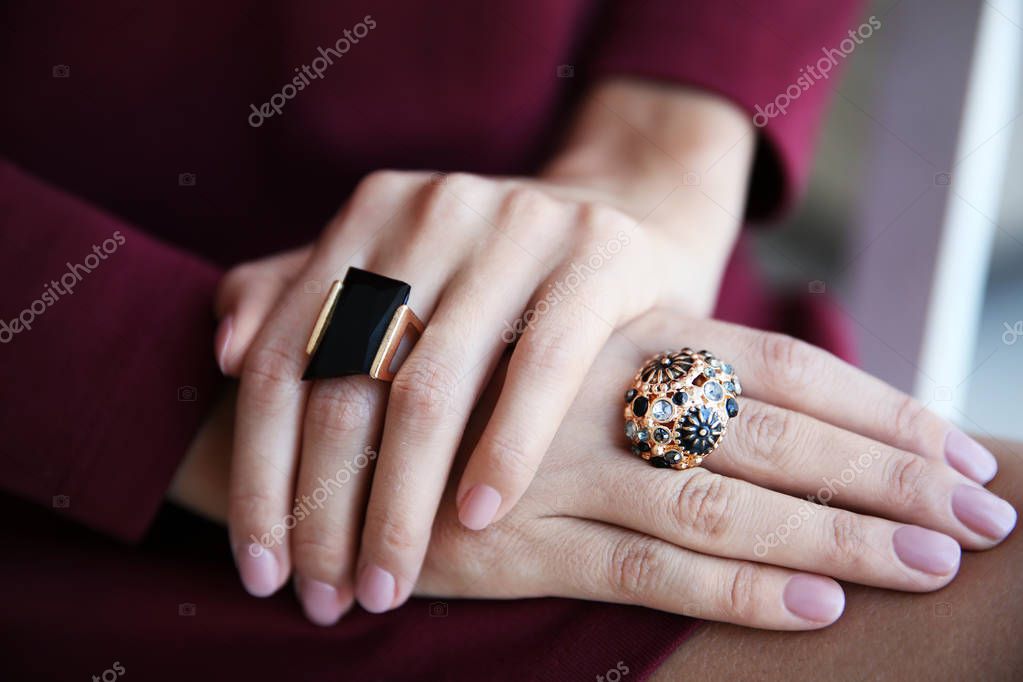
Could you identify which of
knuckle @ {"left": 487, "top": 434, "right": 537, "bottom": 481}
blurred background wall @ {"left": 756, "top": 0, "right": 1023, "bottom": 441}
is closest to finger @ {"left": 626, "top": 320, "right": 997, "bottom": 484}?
knuckle @ {"left": 487, "top": 434, "right": 537, "bottom": 481}

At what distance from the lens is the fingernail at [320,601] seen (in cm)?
69

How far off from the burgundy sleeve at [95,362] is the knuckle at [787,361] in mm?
523

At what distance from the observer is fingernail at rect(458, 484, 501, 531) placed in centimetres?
65

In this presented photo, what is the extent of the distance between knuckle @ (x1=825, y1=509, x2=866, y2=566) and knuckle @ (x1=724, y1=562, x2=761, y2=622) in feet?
0.19

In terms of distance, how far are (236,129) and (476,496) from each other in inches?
24.9

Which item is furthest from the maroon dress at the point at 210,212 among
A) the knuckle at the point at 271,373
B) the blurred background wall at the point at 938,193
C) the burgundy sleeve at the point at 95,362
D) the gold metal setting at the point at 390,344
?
the blurred background wall at the point at 938,193

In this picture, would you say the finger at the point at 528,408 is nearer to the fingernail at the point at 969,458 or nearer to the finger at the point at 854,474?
the finger at the point at 854,474

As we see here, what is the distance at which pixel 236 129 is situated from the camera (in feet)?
3.35

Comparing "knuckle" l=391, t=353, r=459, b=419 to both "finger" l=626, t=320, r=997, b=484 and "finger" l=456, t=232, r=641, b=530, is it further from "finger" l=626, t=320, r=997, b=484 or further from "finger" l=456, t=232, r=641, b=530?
"finger" l=626, t=320, r=997, b=484

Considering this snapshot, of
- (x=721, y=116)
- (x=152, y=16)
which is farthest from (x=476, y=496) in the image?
(x=152, y=16)

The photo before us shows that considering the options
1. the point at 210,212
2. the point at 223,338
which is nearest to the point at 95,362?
the point at 223,338

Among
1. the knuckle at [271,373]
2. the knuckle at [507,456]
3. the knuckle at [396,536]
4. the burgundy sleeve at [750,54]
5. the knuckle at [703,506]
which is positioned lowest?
Result: the knuckle at [396,536]

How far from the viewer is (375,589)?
2.22 feet

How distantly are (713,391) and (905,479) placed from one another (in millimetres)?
160
